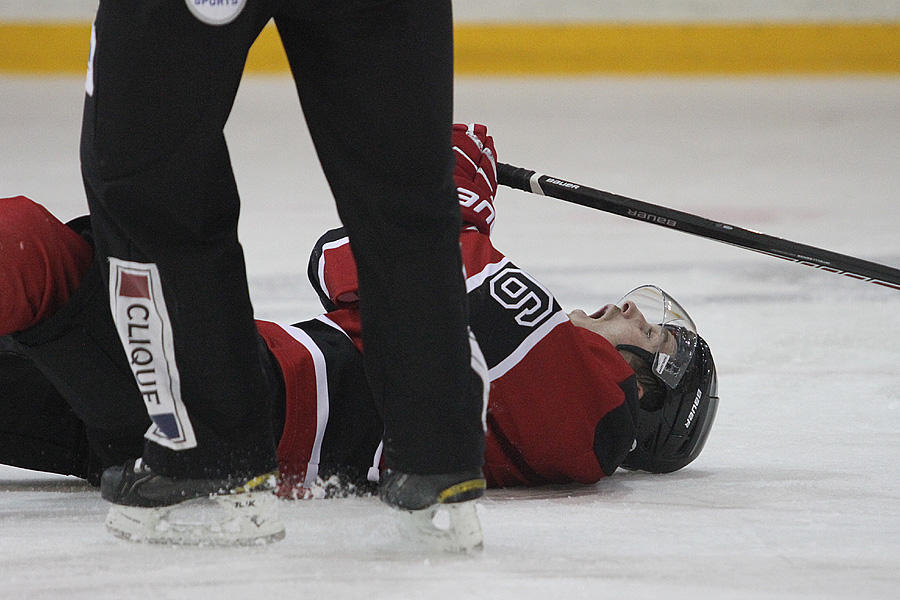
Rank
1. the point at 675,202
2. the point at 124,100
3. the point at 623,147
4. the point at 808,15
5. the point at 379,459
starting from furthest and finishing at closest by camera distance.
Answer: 1. the point at 808,15
2. the point at 623,147
3. the point at 675,202
4. the point at 379,459
5. the point at 124,100

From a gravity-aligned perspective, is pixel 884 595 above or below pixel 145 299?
below

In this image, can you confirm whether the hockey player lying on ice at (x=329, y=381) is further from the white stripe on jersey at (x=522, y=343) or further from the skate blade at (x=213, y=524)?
the skate blade at (x=213, y=524)

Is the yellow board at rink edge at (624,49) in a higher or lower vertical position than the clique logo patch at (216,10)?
higher

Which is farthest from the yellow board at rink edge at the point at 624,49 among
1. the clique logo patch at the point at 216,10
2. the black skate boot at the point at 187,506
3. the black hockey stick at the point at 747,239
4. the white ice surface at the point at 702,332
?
the clique logo patch at the point at 216,10

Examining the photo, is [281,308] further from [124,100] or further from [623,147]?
[623,147]

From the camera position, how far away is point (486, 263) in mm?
1453

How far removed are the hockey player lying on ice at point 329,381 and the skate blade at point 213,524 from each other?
0.15 m

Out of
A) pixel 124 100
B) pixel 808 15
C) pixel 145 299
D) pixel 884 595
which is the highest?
pixel 808 15

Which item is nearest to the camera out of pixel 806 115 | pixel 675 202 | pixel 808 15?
pixel 675 202

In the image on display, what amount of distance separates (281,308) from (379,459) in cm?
133

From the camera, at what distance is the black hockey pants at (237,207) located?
1009 millimetres

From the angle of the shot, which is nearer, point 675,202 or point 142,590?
point 142,590

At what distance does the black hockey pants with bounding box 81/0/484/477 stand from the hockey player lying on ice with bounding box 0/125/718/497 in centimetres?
20

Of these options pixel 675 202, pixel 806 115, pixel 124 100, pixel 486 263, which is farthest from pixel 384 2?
pixel 806 115
